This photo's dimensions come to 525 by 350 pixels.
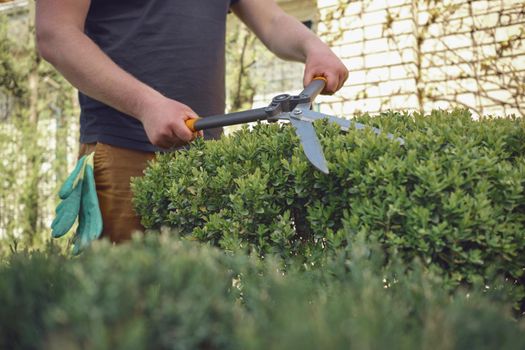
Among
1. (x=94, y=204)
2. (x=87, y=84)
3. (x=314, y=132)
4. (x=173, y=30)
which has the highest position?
(x=173, y=30)

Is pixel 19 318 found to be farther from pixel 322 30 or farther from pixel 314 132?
pixel 322 30

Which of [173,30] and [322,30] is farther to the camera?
[322,30]

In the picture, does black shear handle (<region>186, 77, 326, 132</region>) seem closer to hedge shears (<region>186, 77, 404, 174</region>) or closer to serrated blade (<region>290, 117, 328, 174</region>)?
hedge shears (<region>186, 77, 404, 174</region>)

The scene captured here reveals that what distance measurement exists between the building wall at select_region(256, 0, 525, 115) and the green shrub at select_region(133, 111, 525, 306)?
3.17 metres

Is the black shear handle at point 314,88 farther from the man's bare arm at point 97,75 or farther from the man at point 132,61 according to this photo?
the man's bare arm at point 97,75

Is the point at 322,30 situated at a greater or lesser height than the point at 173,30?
greater

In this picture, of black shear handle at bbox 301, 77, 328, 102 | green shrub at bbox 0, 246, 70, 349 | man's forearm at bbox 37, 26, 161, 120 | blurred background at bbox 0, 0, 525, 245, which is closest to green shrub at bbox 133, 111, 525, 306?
black shear handle at bbox 301, 77, 328, 102

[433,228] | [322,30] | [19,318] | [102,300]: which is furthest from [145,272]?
[322,30]

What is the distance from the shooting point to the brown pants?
8.37 feet

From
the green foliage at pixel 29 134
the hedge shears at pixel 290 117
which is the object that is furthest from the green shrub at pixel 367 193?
the green foliage at pixel 29 134

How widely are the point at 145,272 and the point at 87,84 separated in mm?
1444

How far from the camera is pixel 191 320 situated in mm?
1014

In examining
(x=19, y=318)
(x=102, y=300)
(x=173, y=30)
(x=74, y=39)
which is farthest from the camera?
(x=173, y=30)

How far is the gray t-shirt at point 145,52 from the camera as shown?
2602 mm
